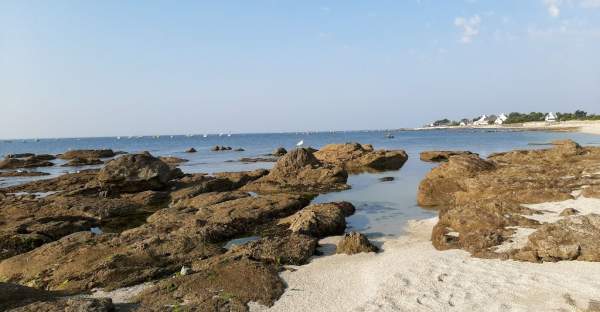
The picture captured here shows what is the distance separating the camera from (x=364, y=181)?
1134 inches

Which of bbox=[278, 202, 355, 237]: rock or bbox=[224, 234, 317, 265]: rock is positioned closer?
bbox=[224, 234, 317, 265]: rock

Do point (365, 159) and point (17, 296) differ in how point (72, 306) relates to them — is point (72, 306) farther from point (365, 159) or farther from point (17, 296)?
point (365, 159)

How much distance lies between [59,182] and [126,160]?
8098 mm

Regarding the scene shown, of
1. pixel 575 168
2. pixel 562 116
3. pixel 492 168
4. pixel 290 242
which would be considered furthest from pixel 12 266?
pixel 562 116

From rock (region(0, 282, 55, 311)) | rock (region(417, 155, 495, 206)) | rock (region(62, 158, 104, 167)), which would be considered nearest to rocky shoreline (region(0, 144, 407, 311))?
rock (region(0, 282, 55, 311))

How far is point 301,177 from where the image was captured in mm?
27266

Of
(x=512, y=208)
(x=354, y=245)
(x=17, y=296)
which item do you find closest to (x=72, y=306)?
(x=17, y=296)

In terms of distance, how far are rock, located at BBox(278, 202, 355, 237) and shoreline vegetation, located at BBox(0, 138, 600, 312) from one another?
2.8 inches

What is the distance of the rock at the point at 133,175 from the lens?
2473 cm

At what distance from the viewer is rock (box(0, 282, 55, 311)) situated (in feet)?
25.8

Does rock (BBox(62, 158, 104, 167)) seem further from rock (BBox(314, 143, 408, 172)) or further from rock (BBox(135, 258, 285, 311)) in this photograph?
rock (BBox(135, 258, 285, 311))

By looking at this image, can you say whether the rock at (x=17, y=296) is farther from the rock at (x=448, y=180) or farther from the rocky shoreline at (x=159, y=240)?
the rock at (x=448, y=180)

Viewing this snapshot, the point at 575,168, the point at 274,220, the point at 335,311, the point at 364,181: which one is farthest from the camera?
the point at 364,181

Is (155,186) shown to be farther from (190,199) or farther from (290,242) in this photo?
(290,242)
